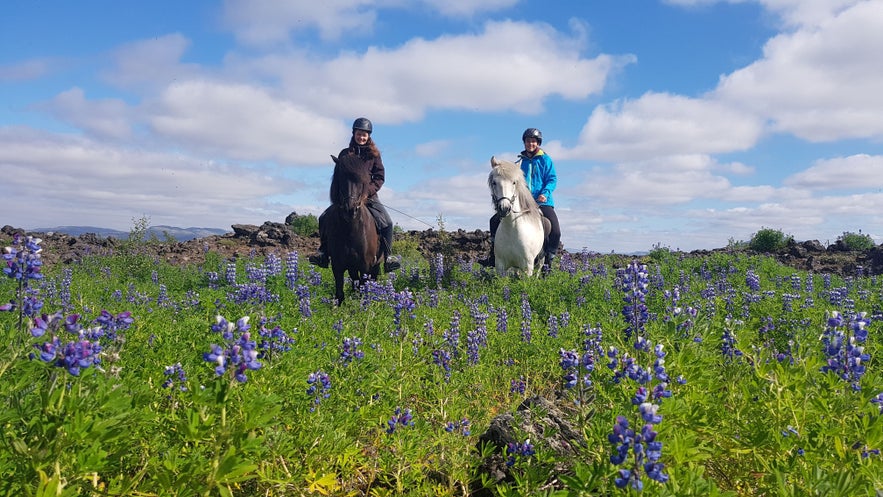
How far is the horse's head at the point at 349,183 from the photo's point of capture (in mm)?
8812

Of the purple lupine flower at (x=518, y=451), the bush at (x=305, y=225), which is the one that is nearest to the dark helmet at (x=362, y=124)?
the purple lupine flower at (x=518, y=451)

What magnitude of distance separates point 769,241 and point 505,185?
16.7m

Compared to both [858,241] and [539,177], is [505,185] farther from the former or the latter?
[858,241]

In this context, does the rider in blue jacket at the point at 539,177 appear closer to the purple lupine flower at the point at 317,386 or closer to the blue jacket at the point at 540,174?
the blue jacket at the point at 540,174

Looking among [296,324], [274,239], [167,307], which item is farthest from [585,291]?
[274,239]

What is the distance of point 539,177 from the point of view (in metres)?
11.5

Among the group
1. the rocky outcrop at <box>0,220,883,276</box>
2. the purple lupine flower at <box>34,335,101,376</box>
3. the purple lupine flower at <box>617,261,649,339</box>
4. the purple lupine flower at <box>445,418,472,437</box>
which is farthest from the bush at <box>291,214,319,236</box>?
the purple lupine flower at <box>34,335,101,376</box>

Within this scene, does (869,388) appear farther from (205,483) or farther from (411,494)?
(205,483)

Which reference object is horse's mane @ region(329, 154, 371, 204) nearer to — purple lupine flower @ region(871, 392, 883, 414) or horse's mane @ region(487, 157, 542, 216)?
horse's mane @ region(487, 157, 542, 216)

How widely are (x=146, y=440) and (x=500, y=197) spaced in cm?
751

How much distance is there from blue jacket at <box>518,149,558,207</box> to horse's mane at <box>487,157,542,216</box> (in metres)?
1.01

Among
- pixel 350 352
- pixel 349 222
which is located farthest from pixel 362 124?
Answer: pixel 350 352

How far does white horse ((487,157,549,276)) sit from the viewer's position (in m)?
9.75

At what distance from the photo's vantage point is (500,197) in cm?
966
